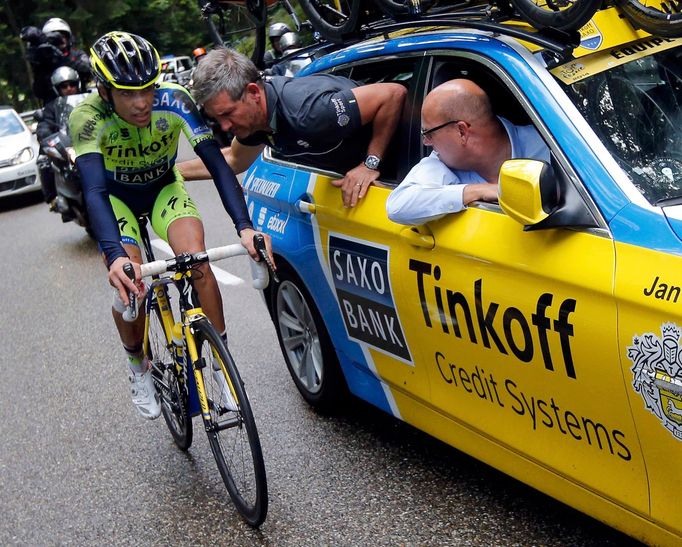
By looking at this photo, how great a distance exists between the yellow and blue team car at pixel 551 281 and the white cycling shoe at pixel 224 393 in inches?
25.6

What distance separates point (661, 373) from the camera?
2.65 m

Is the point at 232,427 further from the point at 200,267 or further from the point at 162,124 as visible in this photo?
the point at 162,124

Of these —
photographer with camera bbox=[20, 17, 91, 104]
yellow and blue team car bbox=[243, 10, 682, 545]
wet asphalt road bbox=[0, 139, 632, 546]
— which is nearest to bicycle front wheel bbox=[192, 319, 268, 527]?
wet asphalt road bbox=[0, 139, 632, 546]

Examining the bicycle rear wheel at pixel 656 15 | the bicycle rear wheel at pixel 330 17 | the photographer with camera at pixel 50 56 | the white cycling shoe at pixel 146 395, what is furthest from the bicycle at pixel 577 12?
the photographer with camera at pixel 50 56

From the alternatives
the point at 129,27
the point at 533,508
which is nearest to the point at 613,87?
the point at 533,508

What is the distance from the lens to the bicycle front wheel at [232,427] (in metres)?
3.90

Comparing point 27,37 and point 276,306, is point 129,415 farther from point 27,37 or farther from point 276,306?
point 27,37

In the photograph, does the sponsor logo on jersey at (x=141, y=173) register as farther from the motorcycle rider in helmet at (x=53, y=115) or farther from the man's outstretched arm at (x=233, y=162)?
the motorcycle rider in helmet at (x=53, y=115)

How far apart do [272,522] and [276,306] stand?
1.47 m

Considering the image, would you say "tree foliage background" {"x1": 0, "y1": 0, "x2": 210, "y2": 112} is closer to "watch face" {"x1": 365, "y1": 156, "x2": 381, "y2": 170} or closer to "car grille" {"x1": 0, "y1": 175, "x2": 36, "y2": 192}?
"car grille" {"x1": 0, "y1": 175, "x2": 36, "y2": 192}

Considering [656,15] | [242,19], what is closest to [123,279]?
[656,15]

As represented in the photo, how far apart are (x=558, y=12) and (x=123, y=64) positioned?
193 centimetres

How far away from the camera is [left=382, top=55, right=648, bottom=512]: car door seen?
288 centimetres

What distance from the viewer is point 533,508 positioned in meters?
3.93
